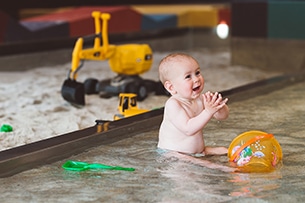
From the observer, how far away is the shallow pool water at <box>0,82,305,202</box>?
205 cm

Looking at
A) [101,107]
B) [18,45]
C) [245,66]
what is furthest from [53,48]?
[101,107]

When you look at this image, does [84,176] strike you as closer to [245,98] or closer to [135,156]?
[135,156]

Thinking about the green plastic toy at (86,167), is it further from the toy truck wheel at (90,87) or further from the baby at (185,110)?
the toy truck wheel at (90,87)

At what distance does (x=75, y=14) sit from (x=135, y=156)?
5130mm

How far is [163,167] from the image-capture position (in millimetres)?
2414

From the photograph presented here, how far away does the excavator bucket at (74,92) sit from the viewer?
413 centimetres

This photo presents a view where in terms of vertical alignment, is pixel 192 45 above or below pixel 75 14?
below

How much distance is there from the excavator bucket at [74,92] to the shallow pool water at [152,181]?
1280 millimetres

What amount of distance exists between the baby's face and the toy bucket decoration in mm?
269

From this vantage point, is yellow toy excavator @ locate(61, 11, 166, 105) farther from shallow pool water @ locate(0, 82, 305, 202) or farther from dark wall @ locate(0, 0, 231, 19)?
dark wall @ locate(0, 0, 231, 19)

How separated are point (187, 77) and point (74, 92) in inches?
66.5

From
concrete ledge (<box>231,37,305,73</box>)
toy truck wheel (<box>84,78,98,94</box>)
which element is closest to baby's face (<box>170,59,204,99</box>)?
toy truck wheel (<box>84,78,98,94</box>)

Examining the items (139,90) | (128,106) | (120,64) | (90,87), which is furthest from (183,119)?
(90,87)

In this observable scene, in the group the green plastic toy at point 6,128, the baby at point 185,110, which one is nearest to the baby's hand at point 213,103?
the baby at point 185,110
